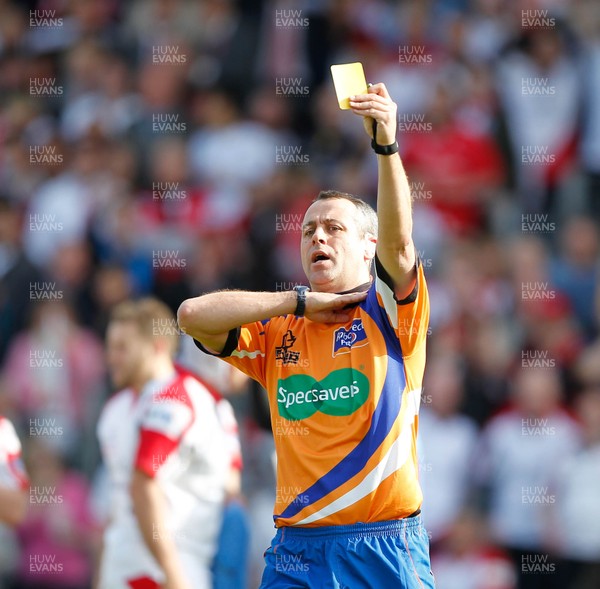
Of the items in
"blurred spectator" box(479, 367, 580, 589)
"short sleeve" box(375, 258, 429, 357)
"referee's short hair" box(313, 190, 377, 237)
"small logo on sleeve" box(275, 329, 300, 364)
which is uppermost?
"referee's short hair" box(313, 190, 377, 237)

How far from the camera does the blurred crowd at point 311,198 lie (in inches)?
378

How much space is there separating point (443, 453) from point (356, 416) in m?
4.94

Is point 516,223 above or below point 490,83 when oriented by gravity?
below

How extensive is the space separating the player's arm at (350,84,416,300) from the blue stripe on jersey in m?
0.46

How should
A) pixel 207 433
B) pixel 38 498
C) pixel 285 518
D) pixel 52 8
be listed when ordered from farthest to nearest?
1. pixel 52 8
2. pixel 38 498
3. pixel 207 433
4. pixel 285 518

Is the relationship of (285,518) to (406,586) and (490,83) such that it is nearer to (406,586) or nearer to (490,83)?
(406,586)

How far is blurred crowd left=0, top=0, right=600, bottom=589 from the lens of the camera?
31.5 feet

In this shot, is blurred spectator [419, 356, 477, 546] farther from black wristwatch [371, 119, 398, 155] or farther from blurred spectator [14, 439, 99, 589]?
black wristwatch [371, 119, 398, 155]

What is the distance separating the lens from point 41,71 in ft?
46.3

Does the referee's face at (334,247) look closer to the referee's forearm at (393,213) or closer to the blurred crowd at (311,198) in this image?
the referee's forearm at (393,213)

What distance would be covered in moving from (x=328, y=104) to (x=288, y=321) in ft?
23.6

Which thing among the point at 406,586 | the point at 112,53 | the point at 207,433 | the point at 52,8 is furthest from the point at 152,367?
the point at 52,8

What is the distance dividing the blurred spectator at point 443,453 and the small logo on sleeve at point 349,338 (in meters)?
4.69

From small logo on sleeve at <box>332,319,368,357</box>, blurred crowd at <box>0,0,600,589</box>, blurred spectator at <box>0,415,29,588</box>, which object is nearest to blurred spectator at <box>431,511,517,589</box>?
blurred crowd at <box>0,0,600,589</box>
